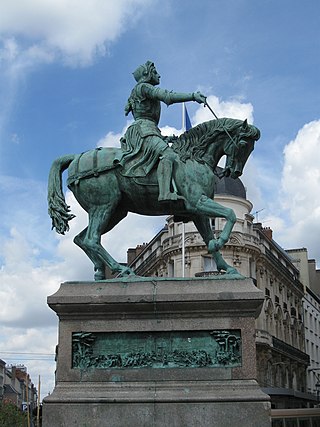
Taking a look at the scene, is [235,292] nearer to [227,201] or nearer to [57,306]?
[57,306]

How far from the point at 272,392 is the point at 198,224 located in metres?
49.2

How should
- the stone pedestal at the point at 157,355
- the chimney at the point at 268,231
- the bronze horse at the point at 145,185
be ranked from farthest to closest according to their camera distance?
1. the chimney at the point at 268,231
2. the bronze horse at the point at 145,185
3. the stone pedestal at the point at 157,355

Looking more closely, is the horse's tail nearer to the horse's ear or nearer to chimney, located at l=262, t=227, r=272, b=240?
the horse's ear

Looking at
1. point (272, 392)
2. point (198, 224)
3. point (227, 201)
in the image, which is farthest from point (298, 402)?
point (198, 224)

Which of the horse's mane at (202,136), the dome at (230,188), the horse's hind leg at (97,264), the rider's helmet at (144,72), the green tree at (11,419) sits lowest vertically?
the green tree at (11,419)

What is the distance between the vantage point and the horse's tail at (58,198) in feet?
38.2

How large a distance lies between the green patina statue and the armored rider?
0.05 feet

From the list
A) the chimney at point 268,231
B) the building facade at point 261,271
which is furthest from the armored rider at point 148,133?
the chimney at point 268,231

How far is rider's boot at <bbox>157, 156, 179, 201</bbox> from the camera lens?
11.0m

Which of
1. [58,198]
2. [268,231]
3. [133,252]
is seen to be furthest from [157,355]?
[133,252]

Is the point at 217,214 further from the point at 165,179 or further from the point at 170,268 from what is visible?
the point at 170,268

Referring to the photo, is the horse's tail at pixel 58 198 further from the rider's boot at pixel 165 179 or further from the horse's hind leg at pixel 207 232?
the horse's hind leg at pixel 207 232

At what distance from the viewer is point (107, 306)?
33.9 ft

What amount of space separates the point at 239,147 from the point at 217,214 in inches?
57.2
